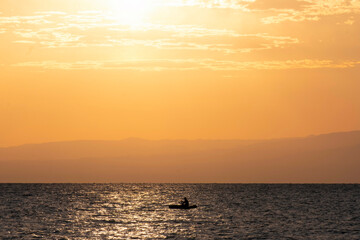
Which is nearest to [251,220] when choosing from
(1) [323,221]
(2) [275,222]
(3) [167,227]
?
(2) [275,222]

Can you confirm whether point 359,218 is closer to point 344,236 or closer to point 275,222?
point 275,222

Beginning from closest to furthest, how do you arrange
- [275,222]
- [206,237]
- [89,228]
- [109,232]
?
1. [206,237]
2. [109,232]
3. [89,228]
4. [275,222]

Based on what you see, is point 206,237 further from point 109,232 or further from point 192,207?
point 192,207

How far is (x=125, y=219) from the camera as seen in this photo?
109562 millimetres

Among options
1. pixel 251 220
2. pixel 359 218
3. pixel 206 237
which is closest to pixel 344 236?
pixel 206 237

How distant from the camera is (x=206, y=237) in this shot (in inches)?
3204

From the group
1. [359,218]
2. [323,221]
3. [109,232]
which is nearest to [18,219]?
[109,232]

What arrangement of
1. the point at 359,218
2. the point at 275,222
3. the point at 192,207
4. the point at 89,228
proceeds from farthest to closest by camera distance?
the point at 192,207 → the point at 359,218 → the point at 275,222 → the point at 89,228

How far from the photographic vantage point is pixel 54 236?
82312mm

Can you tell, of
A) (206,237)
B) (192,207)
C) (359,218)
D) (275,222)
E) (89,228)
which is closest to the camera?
(206,237)

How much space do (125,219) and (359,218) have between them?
41.8 m

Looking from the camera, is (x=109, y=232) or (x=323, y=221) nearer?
(x=109, y=232)

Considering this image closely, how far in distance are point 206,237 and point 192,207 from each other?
168 feet

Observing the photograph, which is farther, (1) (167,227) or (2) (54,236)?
(1) (167,227)
